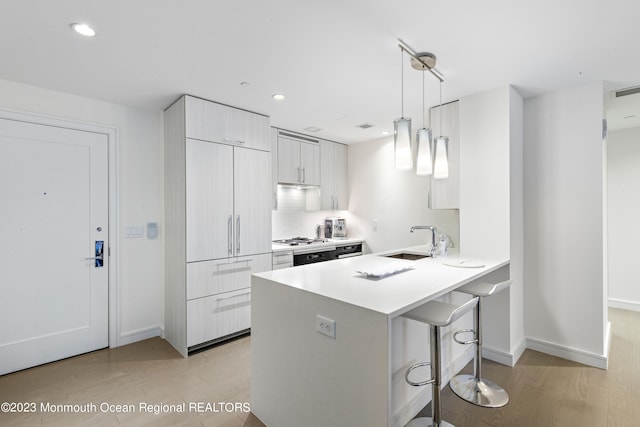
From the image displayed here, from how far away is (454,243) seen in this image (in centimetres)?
385

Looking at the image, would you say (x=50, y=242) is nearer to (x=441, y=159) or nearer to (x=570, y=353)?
(x=441, y=159)

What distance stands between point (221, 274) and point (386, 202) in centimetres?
258

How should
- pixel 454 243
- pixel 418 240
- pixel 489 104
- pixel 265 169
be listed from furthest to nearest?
pixel 418 240, pixel 454 243, pixel 265 169, pixel 489 104

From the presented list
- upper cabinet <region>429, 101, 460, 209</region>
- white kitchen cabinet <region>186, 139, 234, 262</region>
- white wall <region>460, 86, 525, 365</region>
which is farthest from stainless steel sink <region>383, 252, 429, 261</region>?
white kitchen cabinet <region>186, 139, 234, 262</region>

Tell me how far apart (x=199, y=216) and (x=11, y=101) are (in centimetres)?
176

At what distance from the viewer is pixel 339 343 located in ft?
5.00

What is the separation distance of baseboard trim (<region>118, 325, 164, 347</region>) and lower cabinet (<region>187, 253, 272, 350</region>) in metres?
0.69

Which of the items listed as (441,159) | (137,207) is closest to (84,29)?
(137,207)

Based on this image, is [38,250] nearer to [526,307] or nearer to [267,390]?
[267,390]

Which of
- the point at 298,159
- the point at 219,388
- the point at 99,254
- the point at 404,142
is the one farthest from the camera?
the point at 298,159

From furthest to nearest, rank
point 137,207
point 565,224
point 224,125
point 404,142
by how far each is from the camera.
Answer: point 137,207, point 224,125, point 565,224, point 404,142

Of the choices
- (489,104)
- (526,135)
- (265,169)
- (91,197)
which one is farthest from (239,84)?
(526,135)

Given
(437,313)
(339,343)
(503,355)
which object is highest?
(437,313)

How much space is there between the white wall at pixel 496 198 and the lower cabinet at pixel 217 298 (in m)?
2.27
